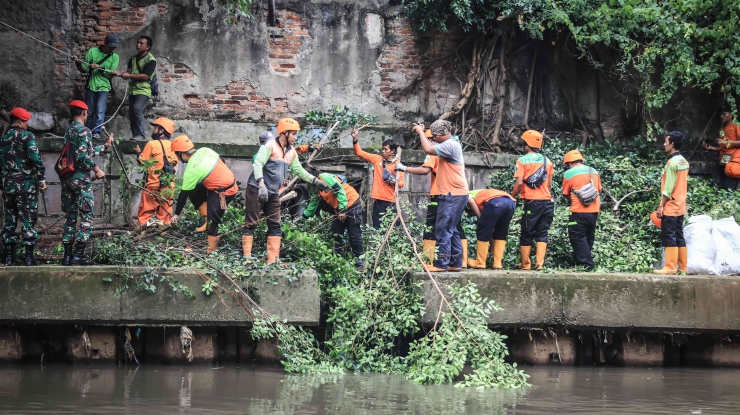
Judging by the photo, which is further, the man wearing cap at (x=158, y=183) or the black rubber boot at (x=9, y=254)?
the man wearing cap at (x=158, y=183)

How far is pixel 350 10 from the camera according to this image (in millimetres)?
13758

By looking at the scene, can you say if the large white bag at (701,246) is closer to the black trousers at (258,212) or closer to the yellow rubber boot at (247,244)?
the black trousers at (258,212)

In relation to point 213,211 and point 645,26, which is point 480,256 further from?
point 645,26

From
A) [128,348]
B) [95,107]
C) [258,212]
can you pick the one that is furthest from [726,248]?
[95,107]

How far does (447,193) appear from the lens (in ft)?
31.7

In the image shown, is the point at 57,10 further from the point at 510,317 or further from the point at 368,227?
the point at 510,317

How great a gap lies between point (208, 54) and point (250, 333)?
554cm

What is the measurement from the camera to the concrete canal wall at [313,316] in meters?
9.19

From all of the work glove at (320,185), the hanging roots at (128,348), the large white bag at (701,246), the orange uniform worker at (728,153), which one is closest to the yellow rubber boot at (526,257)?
the large white bag at (701,246)

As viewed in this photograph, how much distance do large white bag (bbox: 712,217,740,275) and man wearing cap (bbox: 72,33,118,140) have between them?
8.07 meters

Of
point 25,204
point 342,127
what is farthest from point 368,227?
point 25,204

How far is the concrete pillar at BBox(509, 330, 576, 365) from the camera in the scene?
10062 millimetres

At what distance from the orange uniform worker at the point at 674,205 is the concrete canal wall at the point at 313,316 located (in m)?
0.49

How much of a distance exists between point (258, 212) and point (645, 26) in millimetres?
6761
